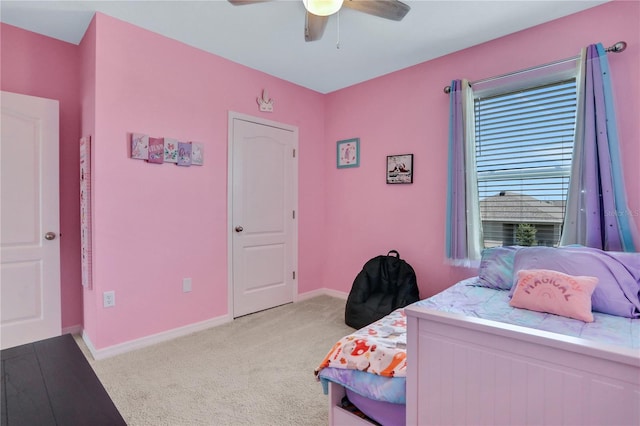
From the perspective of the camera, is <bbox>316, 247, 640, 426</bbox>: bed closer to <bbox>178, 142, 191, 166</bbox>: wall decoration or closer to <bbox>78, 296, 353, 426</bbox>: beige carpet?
<bbox>78, 296, 353, 426</bbox>: beige carpet

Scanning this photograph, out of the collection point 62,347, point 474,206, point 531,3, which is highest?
point 531,3

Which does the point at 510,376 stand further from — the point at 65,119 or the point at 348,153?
the point at 65,119

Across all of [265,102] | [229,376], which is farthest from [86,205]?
[265,102]

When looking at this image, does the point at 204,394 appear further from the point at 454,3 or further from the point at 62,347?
the point at 454,3

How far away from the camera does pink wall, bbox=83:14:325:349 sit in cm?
235

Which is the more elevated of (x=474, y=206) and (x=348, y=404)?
(x=474, y=206)

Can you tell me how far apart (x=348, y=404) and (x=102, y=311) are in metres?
1.93

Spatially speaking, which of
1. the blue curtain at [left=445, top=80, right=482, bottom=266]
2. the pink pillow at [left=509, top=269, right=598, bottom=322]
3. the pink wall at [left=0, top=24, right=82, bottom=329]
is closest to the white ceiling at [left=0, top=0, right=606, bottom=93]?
the pink wall at [left=0, top=24, right=82, bottom=329]

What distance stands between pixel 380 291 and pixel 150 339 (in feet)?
6.55

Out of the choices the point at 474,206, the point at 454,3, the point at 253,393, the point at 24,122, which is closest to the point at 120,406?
the point at 253,393

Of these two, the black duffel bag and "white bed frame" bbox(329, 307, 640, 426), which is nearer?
"white bed frame" bbox(329, 307, 640, 426)

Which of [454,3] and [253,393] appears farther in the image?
[454,3]

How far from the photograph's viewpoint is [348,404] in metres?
1.48

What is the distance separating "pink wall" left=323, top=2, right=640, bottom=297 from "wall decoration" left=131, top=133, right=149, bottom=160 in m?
2.07
